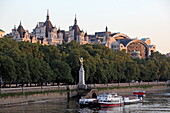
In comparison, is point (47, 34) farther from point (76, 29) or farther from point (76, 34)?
point (76, 29)

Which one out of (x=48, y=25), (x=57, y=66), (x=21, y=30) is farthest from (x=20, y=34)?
(x=57, y=66)

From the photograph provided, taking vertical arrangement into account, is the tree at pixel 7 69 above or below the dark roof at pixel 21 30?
below

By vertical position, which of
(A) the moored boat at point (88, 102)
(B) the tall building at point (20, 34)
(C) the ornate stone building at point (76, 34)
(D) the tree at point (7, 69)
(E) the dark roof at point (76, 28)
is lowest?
(A) the moored boat at point (88, 102)

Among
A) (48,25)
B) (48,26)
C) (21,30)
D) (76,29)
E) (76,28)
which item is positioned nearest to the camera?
(21,30)

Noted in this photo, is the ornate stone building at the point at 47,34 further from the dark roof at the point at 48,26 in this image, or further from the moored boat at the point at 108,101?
the moored boat at the point at 108,101

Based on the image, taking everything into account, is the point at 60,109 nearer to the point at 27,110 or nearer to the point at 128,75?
the point at 27,110

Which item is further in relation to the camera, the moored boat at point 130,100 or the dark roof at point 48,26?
the dark roof at point 48,26

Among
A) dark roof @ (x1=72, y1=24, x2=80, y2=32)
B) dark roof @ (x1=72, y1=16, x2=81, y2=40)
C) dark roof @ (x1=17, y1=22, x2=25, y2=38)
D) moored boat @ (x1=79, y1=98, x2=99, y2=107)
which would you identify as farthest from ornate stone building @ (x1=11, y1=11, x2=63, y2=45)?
moored boat @ (x1=79, y1=98, x2=99, y2=107)

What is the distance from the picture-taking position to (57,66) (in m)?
92.3

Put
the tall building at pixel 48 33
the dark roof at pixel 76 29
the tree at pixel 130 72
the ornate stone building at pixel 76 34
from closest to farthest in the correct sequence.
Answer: the tree at pixel 130 72, the tall building at pixel 48 33, the ornate stone building at pixel 76 34, the dark roof at pixel 76 29

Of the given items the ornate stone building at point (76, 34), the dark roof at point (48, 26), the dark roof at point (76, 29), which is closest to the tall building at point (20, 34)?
the dark roof at point (48, 26)

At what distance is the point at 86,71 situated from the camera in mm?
97250

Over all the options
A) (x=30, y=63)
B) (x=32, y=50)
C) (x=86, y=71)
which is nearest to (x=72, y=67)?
(x=86, y=71)

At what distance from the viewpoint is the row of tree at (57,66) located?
79738 millimetres
